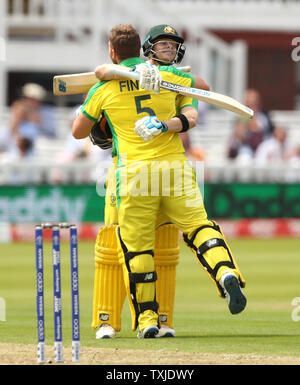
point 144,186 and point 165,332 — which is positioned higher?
point 144,186

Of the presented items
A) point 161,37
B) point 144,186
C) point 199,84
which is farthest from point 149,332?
point 161,37

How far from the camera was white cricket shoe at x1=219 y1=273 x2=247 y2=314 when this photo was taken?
20.9 ft

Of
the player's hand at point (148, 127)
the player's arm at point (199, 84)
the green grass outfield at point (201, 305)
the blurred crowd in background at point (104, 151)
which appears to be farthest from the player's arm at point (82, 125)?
the blurred crowd in background at point (104, 151)

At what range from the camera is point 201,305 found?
966cm

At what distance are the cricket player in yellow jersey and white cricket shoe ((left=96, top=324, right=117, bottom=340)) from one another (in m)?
0.29

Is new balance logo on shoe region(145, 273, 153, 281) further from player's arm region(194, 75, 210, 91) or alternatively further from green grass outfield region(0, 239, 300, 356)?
player's arm region(194, 75, 210, 91)

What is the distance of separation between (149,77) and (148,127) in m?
0.32

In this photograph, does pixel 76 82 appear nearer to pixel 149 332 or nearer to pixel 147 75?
pixel 147 75

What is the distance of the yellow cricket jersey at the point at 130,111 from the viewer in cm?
680

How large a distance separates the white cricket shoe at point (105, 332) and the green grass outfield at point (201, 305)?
7 centimetres

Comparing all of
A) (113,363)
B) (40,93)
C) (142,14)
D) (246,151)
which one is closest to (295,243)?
(246,151)

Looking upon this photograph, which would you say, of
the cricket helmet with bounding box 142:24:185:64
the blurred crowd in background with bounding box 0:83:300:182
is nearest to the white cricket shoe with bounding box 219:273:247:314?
the cricket helmet with bounding box 142:24:185:64
